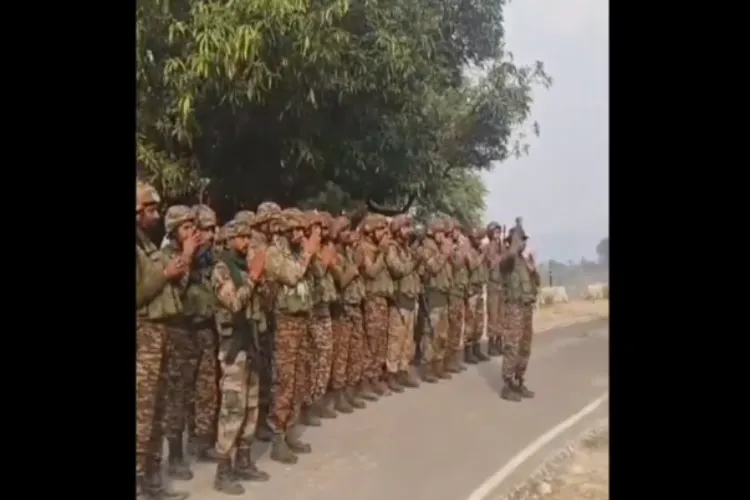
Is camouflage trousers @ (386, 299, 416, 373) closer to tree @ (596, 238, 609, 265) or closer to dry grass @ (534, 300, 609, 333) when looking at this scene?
dry grass @ (534, 300, 609, 333)

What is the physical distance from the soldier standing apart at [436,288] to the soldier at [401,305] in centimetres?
3

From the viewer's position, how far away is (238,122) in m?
1.90

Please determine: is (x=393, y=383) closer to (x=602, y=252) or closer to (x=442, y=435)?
(x=442, y=435)

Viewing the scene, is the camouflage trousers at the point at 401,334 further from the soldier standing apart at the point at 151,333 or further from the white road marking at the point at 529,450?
the soldier standing apart at the point at 151,333

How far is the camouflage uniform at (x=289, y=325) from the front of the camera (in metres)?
1.88

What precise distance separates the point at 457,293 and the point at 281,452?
52cm

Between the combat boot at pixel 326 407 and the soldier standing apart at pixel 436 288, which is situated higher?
the soldier standing apart at pixel 436 288

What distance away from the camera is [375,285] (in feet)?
6.39

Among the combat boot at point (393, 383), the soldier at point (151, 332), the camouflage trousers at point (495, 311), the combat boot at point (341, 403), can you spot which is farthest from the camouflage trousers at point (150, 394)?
the camouflage trousers at point (495, 311)

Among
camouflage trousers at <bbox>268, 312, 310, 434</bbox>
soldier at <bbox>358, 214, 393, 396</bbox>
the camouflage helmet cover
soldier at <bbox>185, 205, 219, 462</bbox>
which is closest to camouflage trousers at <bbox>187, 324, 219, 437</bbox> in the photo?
soldier at <bbox>185, 205, 219, 462</bbox>

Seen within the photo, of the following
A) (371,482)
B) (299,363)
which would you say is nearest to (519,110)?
(299,363)

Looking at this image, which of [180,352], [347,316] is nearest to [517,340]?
[347,316]

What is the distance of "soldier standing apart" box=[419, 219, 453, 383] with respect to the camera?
76.5 inches
